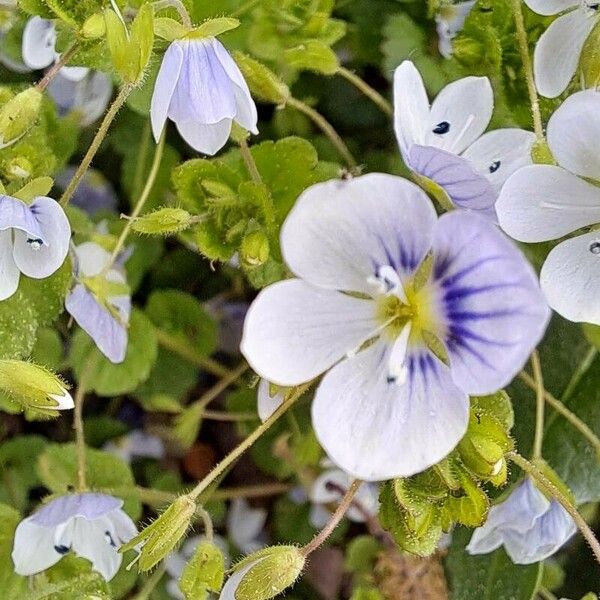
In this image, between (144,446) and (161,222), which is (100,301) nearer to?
(161,222)

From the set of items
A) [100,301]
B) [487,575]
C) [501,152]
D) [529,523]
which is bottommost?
[487,575]

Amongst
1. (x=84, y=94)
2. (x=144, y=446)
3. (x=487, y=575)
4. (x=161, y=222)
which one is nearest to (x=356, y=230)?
(x=161, y=222)

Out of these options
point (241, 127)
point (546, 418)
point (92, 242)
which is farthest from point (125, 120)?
point (546, 418)

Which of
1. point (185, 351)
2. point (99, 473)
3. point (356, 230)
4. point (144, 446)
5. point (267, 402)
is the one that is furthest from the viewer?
point (144, 446)

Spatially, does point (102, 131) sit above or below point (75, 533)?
above

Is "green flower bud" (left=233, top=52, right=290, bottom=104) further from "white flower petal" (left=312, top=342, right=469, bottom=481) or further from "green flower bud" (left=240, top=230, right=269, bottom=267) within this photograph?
"white flower petal" (left=312, top=342, right=469, bottom=481)

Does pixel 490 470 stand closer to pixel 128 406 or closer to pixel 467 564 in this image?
pixel 467 564

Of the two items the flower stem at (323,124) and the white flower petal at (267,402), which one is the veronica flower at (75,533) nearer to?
the white flower petal at (267,402)

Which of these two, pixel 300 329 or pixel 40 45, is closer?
pixel 300 329
